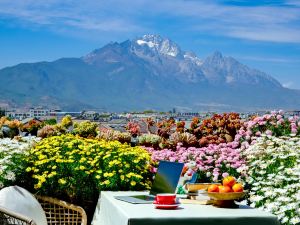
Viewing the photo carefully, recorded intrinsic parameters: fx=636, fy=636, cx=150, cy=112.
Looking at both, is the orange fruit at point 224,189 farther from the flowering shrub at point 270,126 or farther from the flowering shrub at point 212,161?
the flowering shrub at point 270,126

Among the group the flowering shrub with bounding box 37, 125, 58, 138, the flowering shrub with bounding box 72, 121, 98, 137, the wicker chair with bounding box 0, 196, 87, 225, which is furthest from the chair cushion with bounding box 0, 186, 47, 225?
the flowering shrub with bounding box 72, 121, 98, 137

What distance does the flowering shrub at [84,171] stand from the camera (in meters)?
7.96

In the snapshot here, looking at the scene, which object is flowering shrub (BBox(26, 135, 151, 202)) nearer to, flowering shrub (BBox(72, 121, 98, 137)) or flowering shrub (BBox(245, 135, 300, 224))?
flowering shrub (BBox(245, 135, 300, 224))

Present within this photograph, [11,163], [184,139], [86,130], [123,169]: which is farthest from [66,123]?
[123,169]

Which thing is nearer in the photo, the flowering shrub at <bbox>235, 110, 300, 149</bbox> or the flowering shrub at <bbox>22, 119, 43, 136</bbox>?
the flowering shrub at <bbox>235, 110, 300, 149</bbox>

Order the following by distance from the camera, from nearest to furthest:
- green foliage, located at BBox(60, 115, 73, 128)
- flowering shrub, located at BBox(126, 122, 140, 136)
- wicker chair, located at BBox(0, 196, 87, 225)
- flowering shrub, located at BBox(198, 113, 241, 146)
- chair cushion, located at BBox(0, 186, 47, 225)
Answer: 1. chair cushion, located at BBox(0, 186, 47, 225)
2. wicker chair, located at BBox(0, 196, 87, 225)
3. flowering shrub, located at BBox(198, 113, 241, 146)
4. flowering shrub, located at BBox(126, 122, 140, 136)
5. green foliage, located at BBox(60, 115, 73, 128)

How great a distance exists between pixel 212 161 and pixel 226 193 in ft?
15.8

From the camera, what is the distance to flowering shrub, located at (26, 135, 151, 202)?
313 inches

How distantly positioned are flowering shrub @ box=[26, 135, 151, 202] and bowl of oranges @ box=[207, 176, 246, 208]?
2482 millimetres

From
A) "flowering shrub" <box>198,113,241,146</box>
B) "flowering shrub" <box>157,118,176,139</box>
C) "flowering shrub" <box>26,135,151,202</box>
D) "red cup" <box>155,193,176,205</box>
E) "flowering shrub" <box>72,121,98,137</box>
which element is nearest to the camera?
"red cup" <box>155,193,176,205</box>

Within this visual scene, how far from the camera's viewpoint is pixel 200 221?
16.7 feet

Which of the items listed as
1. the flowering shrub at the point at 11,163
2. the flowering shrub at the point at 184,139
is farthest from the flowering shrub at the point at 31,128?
the flowering shrub at the point at 11,163

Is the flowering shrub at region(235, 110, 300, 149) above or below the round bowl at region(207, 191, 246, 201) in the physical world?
above

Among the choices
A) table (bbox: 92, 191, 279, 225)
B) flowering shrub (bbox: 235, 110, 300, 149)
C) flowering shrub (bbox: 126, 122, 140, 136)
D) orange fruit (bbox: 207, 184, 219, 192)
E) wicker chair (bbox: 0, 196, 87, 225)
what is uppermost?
flowering shrub (bbox: 235, 110, 300, 149)
